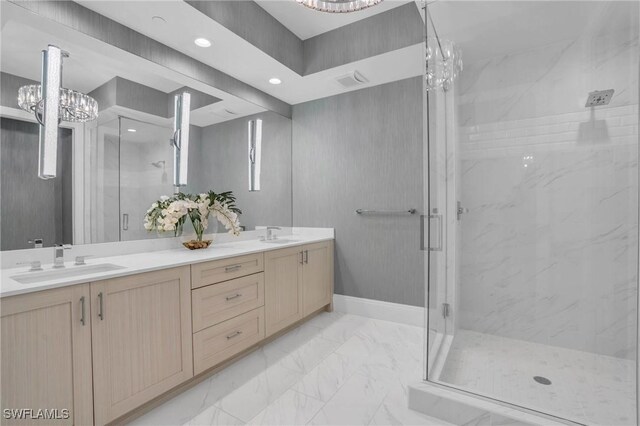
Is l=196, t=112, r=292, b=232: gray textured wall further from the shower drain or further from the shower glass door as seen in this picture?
the shower drain

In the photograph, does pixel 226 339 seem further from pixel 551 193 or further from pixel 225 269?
pixel 551 193

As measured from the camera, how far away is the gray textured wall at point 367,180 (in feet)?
9.08

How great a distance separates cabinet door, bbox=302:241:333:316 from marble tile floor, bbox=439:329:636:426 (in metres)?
1.23

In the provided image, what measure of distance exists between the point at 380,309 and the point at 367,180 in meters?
1.24

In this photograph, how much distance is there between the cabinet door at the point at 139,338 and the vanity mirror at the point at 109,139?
2.05 feet

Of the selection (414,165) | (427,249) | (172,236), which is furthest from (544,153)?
(172,236)

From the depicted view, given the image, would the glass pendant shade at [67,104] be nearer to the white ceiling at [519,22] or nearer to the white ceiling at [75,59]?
the white ceiling at [75,59]

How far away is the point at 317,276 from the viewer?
293 cm

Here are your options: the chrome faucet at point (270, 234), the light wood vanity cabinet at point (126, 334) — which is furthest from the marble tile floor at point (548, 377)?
the chrome faucet at point (270, 234)

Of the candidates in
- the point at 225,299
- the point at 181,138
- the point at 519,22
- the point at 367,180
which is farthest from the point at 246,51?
the point at 519,22

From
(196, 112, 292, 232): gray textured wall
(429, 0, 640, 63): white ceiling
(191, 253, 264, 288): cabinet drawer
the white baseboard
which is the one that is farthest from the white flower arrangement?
(429, 0, 640, 63): white ceiling

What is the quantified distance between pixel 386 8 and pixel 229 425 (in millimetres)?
2886

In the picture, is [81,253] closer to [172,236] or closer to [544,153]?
[172,236]

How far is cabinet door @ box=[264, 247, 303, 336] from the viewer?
2.34 meters
